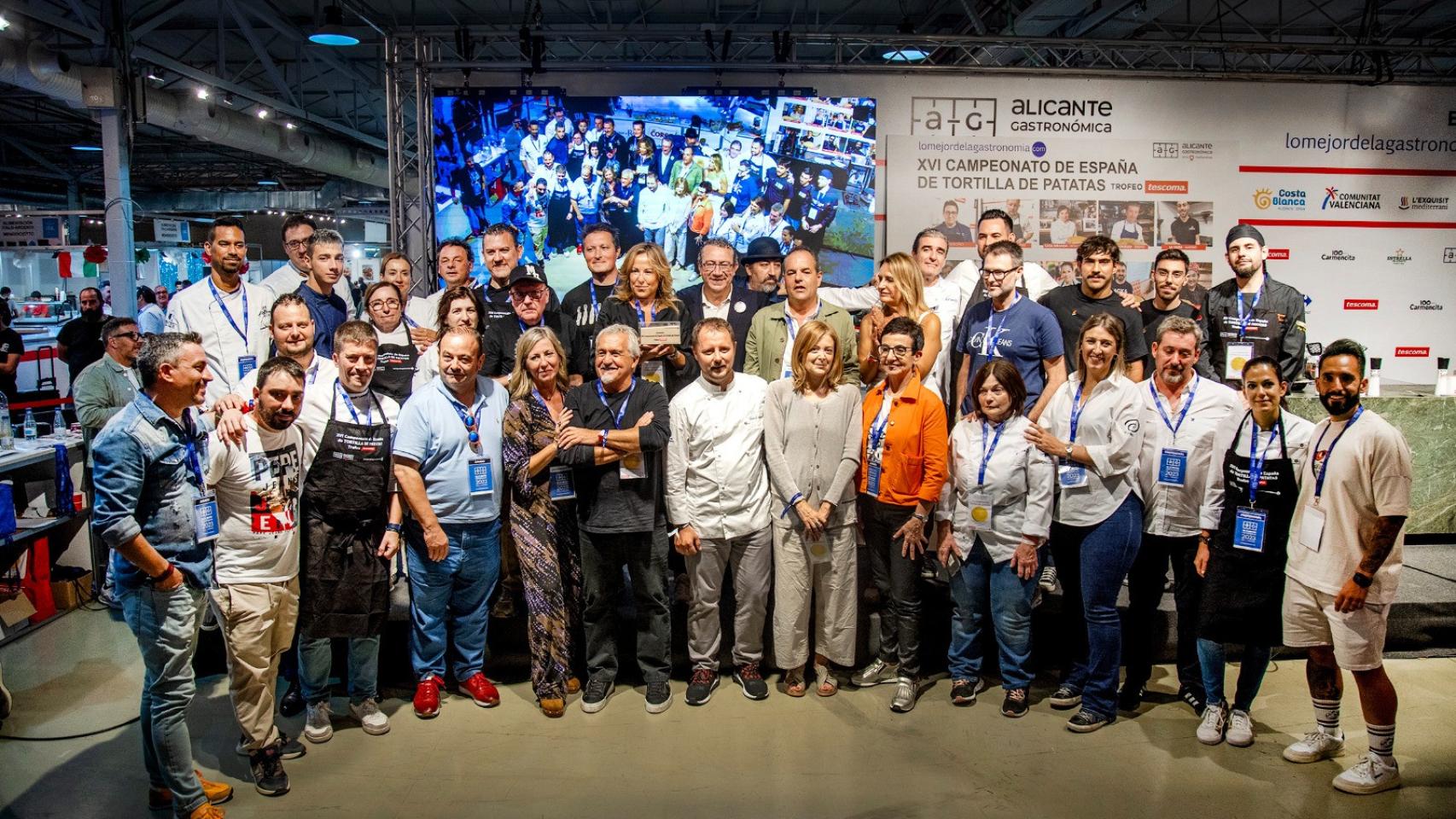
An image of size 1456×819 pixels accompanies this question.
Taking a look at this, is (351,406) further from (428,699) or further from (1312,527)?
(1312,527)

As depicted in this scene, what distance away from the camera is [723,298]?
4.61 metres

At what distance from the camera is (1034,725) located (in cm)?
381

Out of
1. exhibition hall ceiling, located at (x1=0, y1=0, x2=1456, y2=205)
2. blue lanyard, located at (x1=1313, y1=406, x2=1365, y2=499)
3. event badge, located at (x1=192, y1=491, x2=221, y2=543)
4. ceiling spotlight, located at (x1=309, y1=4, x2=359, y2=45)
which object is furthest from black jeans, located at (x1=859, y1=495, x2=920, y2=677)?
ceiling spotlight, located at (x1=309, y1=4, x2=359, y2=45)

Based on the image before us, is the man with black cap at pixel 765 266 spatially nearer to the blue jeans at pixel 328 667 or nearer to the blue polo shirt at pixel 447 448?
the blue polo shirt at pixel 447 448

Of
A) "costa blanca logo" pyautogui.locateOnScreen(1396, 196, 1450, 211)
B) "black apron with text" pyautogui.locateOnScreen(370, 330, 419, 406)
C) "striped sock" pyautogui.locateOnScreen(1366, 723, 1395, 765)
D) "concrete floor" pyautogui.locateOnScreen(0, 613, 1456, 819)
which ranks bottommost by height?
"concrete floor" pyautogui.locateOnScreen(0, 613, 1456, 819)

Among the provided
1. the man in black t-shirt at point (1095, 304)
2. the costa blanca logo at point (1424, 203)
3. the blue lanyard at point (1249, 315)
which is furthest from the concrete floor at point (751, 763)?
the costa blanca logo at point (1424, 203)

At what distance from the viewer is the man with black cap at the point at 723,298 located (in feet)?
14.8

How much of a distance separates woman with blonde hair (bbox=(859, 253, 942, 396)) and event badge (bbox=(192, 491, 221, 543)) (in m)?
2.76

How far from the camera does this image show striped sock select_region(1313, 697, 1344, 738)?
11.5ft

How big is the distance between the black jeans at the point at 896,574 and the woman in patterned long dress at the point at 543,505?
130 centimetres

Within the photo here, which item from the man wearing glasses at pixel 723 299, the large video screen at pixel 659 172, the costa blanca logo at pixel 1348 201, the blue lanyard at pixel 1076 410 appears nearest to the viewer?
the blue lanyard at pixel 1076 410

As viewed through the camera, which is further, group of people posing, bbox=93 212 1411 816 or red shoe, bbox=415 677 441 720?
red shoe, bbox=415 677 441 720

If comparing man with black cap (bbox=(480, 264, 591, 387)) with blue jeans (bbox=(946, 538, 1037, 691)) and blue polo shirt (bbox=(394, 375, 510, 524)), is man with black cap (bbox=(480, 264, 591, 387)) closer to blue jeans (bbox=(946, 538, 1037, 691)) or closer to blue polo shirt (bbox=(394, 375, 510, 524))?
blue polo shirt (bbox=(394, 375, 510, 524))

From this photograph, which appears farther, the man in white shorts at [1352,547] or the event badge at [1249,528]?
the event badge at [1249,528]
